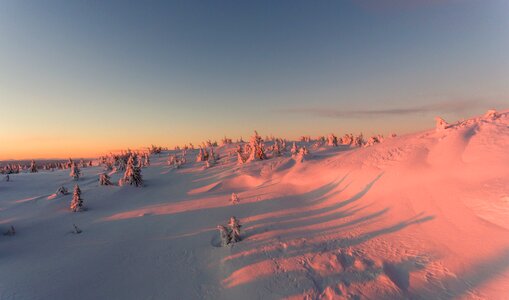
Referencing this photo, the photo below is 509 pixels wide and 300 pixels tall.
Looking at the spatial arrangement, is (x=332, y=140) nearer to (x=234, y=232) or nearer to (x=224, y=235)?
(x=234, y=232)

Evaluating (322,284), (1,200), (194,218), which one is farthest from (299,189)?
(1,200)

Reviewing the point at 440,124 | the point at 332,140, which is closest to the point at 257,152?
the point at 332,140

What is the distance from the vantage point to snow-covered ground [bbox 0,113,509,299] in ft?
23.0

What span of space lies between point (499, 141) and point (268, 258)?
11.9 m

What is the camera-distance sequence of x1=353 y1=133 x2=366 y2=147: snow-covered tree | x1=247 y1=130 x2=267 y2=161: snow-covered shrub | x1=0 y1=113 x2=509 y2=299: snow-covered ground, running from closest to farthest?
x1=0 y1=113 x2=509 y2=299: snow-covered ground → x1=247 y1=130 x2=267 y2=161: snow-covered shrub → x1=353 y1=133 x2=366 y2=147: snow-covered tree

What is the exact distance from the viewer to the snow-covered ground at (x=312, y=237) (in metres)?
7.02

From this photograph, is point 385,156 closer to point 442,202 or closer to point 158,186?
point 442,202

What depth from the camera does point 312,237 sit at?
972 cm

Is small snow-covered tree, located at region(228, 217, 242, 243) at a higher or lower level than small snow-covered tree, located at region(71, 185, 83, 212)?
lower

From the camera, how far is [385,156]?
15195 millimetres

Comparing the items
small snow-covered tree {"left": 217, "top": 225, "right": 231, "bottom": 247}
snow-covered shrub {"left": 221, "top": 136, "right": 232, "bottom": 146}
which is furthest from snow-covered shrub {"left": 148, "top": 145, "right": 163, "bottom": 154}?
small snow-covered tree {"left": 217, "top": 225, "right": 231, "bottom": 247}

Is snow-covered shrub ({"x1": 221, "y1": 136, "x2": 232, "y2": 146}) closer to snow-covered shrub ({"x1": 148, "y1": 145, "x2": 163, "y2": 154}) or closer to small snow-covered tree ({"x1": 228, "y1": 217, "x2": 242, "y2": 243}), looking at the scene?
snow-covered shrub ({"x1": 148, "y1": 145, "x2": 163, "y2": 154})

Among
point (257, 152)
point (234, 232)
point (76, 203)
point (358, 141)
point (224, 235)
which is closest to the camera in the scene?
point (224, 235)

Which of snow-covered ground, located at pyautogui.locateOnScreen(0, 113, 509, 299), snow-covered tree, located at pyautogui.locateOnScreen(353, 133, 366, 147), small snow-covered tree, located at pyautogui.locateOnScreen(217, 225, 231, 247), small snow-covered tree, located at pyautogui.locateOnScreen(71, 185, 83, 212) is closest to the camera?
snow-covered ground, located at pyautogui.locateOnScreen(0, 113, 509, 299)
